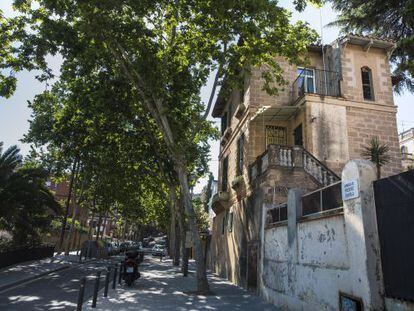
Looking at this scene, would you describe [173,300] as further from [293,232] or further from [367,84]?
[367,84]

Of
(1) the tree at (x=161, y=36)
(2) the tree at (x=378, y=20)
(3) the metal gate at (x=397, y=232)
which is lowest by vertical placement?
(3) the metal gate at (x=397, y=232)

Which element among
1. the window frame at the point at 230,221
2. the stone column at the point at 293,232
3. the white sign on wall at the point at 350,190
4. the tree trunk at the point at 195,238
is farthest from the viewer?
the window frame at the point at 230,221

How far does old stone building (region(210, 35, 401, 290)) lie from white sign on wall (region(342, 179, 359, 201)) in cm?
677

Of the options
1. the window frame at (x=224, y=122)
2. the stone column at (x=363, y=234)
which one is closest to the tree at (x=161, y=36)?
the stone column at (x=363, y=234)

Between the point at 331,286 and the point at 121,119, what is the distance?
1561cm

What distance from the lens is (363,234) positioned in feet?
20.3

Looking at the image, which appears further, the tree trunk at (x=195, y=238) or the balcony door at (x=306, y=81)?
the balcony door at (x=306, y=81)

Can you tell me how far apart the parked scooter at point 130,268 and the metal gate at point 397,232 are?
9745mm

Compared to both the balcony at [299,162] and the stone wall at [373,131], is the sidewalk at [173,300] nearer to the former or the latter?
the balcony at [299,162]

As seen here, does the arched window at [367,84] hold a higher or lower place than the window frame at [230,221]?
higher

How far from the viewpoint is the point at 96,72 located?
18.1m

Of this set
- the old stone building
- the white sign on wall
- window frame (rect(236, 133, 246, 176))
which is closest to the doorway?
the old stone building

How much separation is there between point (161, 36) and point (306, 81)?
7.36 m

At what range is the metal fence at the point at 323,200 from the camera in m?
7.57
